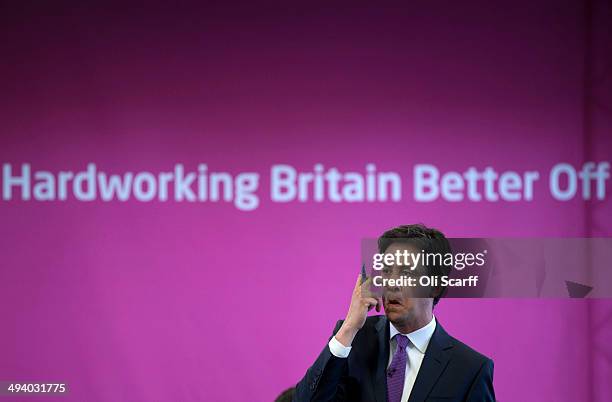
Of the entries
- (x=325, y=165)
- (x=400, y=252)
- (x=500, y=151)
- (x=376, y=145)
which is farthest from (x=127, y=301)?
(x=400, y=252)

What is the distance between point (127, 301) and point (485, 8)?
281cm

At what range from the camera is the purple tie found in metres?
1.91

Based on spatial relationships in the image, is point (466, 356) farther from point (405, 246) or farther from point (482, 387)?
point (405, 246)

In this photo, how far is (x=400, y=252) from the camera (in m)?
1.98

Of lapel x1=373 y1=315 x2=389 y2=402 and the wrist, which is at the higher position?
the wrist

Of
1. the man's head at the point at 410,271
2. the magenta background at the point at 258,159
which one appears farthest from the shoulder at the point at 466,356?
the magenta background at the point at 258,159

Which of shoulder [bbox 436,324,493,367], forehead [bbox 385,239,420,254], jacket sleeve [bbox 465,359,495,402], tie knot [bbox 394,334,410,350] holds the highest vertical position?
forehead [bbox 385,239,420,254]

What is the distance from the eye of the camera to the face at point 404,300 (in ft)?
6.26

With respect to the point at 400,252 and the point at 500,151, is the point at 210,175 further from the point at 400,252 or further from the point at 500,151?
the point at 400,252

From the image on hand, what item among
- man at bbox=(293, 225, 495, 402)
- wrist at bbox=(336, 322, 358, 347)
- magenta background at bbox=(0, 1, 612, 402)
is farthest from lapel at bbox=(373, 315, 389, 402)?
magenta background at bbox=(0, 1, 612, 402)

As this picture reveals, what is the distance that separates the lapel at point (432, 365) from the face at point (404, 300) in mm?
74

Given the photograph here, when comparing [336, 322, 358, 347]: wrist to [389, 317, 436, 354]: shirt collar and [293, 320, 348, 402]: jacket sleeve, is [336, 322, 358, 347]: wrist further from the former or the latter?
[389, 317, 436, 354]: shirt collar

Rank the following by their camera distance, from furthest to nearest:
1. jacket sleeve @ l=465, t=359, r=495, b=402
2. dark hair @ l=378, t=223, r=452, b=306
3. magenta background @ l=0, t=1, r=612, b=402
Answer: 1. magenta background @ l=0, t=1, r=612, b=402
2. dark hair @ l=378, t=223, r=452, b=306
3. jacket sleeve @ l=465, t=359, r=495, b=402

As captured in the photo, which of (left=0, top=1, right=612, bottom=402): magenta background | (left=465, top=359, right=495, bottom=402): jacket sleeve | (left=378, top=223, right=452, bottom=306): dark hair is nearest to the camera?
(left=465, top=359, right=495, bottom=402): jacket sleeve
